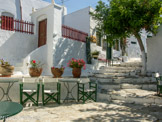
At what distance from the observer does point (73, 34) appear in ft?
33.8

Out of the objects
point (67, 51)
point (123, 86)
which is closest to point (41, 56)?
point (67, 51)

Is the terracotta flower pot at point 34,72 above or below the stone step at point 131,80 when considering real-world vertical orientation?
above

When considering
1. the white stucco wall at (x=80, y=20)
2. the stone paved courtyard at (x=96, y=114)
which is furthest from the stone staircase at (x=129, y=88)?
the white stucco wall at (x=80, y=20)

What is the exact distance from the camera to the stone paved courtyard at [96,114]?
3521 millimetres

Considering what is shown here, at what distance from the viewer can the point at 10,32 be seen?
8641mm

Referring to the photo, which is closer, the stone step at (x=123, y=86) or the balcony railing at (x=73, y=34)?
the stone step at (x=123, y=86)

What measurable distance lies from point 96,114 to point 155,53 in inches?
223

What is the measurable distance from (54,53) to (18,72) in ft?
6.99

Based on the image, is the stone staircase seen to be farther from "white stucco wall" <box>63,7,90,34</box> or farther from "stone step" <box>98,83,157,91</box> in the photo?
"white stucco wall" <box>63,7,90,34</box>

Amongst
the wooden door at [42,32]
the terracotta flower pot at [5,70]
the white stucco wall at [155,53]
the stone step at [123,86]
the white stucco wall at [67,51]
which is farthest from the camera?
the wooden door at [42,32]

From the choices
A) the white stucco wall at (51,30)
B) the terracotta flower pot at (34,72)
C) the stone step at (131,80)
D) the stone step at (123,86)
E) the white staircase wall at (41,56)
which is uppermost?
the white stucco wall at (51,30)

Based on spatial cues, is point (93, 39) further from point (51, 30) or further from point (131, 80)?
point (131, 80)

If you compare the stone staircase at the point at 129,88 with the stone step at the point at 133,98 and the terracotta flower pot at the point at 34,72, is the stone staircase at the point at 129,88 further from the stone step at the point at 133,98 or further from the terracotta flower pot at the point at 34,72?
the terracotta flower pot at the point at 34,72

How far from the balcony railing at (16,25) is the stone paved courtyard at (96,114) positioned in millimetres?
6238
